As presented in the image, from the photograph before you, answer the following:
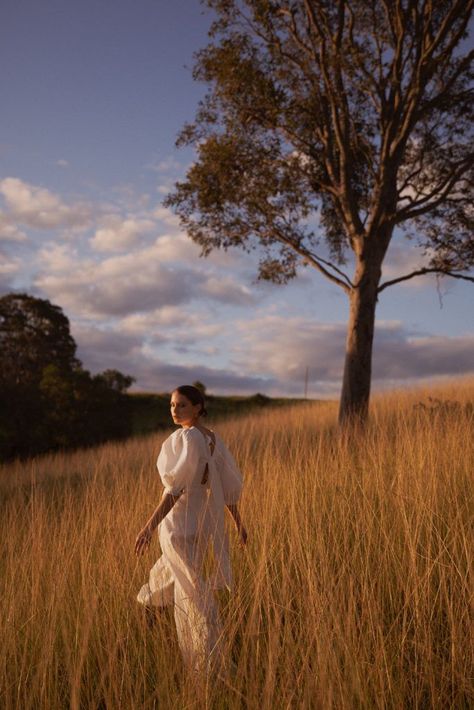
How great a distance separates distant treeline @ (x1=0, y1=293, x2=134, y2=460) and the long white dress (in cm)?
1896

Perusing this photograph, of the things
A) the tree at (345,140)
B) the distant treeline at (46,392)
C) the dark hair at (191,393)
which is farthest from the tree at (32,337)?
the dark hair at (191,393)

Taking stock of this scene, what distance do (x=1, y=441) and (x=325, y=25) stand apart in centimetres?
1633

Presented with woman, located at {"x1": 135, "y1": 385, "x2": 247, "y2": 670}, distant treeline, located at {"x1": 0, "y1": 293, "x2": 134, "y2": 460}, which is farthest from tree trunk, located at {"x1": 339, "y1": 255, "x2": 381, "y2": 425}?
distant treeline, located at {"x1": 0, "y1": 293, "x2": 134, "y2": 460}

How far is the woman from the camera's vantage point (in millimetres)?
3646

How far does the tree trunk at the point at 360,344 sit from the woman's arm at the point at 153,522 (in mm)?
9694

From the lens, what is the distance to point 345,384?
13297 millimetres

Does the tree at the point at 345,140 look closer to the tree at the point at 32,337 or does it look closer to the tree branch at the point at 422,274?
the tree branch at the point at 422,274

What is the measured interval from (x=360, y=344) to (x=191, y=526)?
9.97m

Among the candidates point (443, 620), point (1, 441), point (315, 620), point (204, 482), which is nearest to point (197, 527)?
point (204, 482)

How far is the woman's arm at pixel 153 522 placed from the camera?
3670 mm

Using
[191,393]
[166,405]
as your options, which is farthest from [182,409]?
[166,405]

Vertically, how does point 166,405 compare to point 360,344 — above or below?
below

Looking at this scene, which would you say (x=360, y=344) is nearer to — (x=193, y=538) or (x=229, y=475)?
(x=229, y=475)

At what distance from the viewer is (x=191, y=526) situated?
3.78m
